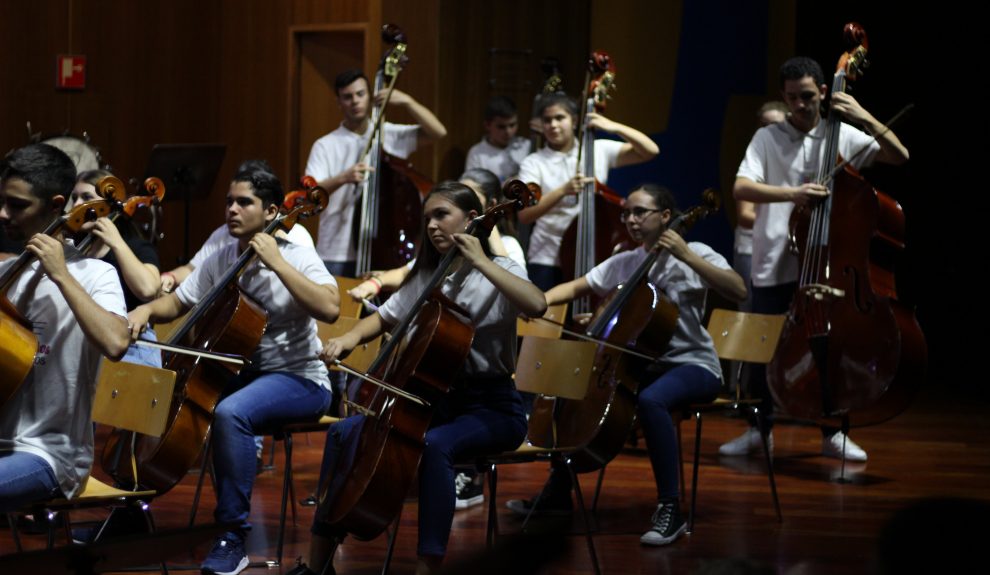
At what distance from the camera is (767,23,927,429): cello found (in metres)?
4.55

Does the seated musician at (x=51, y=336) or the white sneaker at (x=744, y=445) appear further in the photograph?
the white sneaker at (x=744, y=445)

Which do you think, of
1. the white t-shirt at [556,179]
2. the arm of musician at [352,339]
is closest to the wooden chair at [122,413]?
the arm of musician at [352,339]

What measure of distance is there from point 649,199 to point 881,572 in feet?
10.9

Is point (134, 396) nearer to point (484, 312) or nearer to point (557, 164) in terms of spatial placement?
point (484, 312)

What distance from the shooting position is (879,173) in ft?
25.7

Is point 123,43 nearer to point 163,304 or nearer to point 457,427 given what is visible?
point 163,304

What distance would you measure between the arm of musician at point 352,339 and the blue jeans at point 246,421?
233mm

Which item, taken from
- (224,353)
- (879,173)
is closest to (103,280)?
(224,353)

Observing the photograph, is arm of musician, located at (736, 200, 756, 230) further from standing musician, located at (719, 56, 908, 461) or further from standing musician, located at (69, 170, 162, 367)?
standing musician, located at (69, 170, 162, 367)

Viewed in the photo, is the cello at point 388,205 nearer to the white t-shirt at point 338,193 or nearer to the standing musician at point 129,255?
the white t-shirt at point 338,193

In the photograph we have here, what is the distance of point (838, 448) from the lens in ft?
18.0

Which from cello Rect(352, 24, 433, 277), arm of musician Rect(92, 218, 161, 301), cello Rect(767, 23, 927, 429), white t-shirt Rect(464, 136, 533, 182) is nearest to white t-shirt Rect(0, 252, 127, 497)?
arm of musician Rect(92, 218, 161, 301)

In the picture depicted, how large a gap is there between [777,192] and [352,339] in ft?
7.01

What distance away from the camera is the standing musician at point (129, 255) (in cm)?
344
